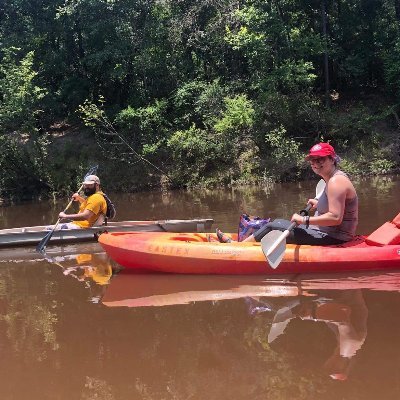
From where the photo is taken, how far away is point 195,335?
403 centimetres

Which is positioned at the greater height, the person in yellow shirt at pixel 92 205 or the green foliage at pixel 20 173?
the person in yellow shirt at pixel 92 205

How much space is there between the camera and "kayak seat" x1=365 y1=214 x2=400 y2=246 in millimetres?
5441

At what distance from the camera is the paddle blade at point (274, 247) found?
509 centimetres

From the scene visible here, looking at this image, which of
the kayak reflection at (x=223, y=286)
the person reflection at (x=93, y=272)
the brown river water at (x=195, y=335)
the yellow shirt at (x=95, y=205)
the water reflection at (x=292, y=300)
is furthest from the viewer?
the yellow shirt at (x=95, y=205)

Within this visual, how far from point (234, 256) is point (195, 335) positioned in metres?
1.58

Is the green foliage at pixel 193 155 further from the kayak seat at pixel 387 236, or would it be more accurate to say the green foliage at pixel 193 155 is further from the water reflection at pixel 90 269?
the kayak seat at pixel 387 236

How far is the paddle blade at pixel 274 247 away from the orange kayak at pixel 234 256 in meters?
0.24

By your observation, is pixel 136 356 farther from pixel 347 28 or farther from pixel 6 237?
pixel 347 28

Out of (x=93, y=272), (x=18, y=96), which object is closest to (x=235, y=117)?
(x=18, y=96)

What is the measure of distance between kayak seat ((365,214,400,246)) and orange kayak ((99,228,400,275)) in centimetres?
3

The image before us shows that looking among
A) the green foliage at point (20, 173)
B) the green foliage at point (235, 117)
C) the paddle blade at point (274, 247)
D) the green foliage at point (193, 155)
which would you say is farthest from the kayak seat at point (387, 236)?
the green foliage at point (20, 173)

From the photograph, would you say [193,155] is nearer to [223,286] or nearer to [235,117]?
[235,117]

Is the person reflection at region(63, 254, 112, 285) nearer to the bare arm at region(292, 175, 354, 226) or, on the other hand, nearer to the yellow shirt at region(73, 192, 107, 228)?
the yellow shirt at region(73, 192, 107, 228)

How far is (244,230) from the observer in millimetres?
5984
